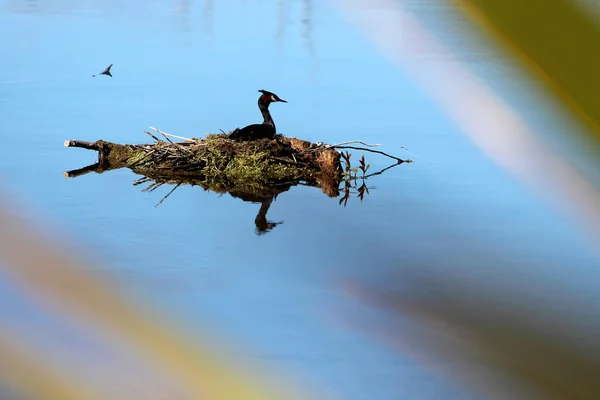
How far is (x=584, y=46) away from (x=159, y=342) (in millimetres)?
5729

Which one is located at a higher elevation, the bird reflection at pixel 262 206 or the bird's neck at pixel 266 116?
the bird's neck at pixel 266 116

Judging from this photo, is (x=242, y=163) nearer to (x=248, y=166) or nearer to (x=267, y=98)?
(x=248, y=166)

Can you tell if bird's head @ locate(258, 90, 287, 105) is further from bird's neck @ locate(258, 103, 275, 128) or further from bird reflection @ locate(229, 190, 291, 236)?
bird reflection @ locate(229, 190, 291, 236)

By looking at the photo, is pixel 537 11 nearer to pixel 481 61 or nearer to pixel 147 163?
pixel 481 61

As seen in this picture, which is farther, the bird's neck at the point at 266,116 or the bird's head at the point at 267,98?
the bird's head at the point at 267,98

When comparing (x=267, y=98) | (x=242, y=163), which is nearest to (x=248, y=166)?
(x=242, y=163)

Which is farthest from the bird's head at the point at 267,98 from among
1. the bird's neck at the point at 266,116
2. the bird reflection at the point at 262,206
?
the bird reflection at the point at 262,206

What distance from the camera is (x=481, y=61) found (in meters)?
0.86

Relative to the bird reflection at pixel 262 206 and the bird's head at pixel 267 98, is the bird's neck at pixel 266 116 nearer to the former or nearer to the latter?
the bird's head at pixel 267 98

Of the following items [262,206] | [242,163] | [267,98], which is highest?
[267,98]

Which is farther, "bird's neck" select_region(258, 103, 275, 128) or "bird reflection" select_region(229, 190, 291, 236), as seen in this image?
"bird's neck" select_region(258, 103, 275, 128)

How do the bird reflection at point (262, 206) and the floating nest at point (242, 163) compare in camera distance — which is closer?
the bird reflection at point (262, 206)

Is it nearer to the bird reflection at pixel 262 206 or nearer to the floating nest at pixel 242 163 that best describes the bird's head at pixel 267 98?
the floating nest at pixel 242 163

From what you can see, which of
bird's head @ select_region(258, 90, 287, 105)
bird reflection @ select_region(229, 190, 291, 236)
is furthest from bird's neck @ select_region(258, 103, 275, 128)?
bird reflection @ select_region(229, 190, 291, 236)
